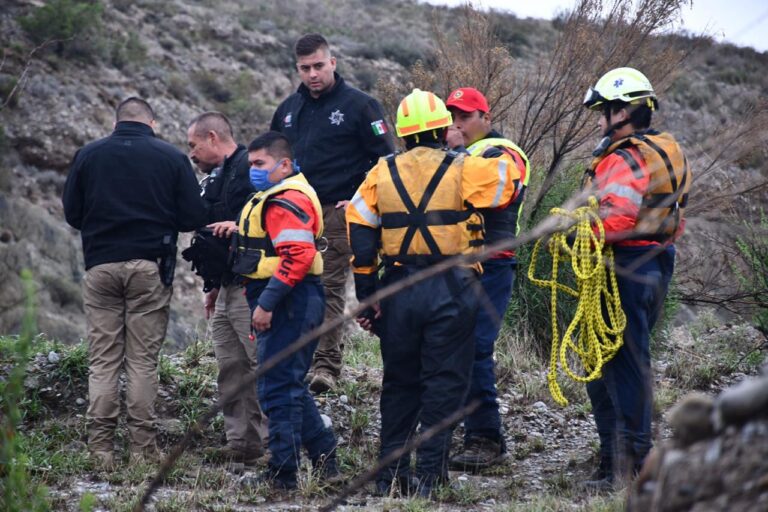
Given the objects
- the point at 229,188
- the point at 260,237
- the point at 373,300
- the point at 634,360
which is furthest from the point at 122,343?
the point at 373,300

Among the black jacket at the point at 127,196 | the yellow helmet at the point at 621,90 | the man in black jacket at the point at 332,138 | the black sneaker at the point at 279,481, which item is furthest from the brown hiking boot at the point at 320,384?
the yellow helmet at the point at 621,90

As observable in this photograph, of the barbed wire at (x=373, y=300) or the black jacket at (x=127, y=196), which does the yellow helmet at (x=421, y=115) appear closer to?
the black jacket at (x=127, y=196)

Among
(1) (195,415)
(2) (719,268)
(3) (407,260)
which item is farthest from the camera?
(2) (719,268)

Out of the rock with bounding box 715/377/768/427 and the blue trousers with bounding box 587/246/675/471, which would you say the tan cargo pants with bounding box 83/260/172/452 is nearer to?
the blue trousers with bounding box 587/246/675/471

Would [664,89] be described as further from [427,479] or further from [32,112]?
[32,112]

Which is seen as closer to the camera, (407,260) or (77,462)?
(407,260)

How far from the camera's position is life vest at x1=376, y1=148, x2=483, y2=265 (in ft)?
16.4

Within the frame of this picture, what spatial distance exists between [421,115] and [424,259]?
804 millimetres

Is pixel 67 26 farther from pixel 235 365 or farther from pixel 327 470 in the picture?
pixel 327 470

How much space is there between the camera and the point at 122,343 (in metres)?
6.18

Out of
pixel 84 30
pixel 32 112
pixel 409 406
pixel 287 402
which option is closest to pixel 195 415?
pixel 287 402

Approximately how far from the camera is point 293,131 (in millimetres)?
6949

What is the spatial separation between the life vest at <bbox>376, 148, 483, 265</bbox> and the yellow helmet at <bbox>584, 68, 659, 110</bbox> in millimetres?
837

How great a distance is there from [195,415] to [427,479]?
2264mm
